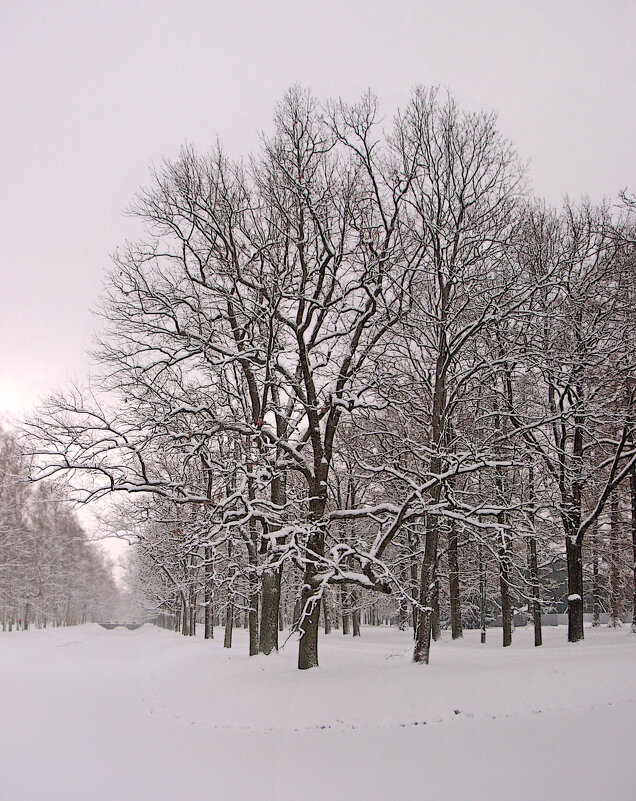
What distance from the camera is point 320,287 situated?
15.1 metres

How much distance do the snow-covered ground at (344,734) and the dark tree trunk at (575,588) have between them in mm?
3872

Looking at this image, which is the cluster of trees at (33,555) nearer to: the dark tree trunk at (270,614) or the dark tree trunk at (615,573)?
the dark tree trunk at (270,614)

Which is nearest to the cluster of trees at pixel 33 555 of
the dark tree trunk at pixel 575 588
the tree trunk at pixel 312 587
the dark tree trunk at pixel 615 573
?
the tree trunk at pixel 312 587

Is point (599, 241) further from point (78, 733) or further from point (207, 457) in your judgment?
point (78, 733)

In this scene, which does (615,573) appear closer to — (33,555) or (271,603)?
(271,603)

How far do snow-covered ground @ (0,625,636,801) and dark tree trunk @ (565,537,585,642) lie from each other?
3872 millimetres

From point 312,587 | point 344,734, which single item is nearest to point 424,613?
point 312,587

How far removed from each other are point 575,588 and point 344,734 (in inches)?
456

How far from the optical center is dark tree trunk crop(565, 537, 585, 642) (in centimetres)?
1853

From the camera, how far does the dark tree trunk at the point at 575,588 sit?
18.5 metres

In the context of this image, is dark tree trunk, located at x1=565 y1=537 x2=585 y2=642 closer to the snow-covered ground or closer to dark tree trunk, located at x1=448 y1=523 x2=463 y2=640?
the snow-covered ground

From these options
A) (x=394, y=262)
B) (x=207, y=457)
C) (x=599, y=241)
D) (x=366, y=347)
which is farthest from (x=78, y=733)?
(x=599, y=241)

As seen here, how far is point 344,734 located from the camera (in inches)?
377

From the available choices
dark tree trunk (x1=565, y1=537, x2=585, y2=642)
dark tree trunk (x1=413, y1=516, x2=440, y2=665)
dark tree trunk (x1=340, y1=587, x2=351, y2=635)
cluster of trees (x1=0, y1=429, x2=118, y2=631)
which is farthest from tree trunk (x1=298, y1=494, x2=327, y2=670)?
cluster of trees (x1=0, y1=429, x2=118, y2=631)
